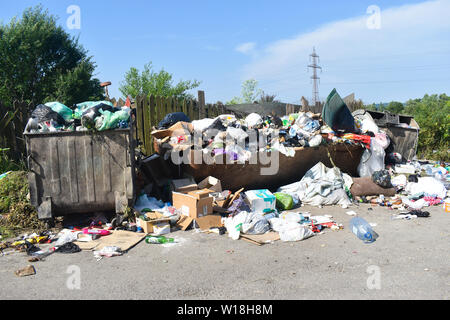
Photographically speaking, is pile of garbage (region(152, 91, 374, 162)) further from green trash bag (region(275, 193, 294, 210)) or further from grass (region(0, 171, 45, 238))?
grass (region(0, 171, 45, 238))

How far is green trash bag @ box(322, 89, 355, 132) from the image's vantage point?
24.6ft

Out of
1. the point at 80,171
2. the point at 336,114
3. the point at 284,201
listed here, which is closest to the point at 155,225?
the point at 80,171

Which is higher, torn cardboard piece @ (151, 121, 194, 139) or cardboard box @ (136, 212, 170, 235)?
torn cardboard piece @ (151, 121, 194, 139)

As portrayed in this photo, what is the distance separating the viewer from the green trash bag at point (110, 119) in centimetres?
486

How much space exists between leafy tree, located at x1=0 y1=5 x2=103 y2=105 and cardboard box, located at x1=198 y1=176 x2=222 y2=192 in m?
5.98

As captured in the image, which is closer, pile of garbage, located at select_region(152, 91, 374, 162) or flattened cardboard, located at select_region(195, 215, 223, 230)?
flattened cardboard, located at select_region(195, 215, 223, 230)

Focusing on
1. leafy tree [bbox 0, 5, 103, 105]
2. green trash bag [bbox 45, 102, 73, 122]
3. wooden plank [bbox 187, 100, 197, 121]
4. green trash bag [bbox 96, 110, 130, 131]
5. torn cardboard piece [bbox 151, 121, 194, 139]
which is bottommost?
torn cardboard piece [bbox 151, 121, 194, 139]

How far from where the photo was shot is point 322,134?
24.0ft

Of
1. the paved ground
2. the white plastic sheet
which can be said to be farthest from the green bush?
the white plastic sheet

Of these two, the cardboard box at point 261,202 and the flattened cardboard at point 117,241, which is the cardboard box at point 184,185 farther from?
the flattened cardboard at point 117,241

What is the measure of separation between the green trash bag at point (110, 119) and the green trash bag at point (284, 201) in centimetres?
270

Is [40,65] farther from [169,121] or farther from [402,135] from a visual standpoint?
[402,135]

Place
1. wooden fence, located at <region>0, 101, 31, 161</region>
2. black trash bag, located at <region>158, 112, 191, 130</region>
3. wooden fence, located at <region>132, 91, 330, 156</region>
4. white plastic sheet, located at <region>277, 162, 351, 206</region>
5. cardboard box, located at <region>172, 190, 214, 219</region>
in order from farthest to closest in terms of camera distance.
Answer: wooden fence, located at <region>132, 91, 330, 156</region>, black trash bag, located at <region>158, 112, 191, 130</region>, wooden fence, located at <region>0, 101, 31, 161</region>, white plastic sheet, located at <region>277, 162, 351, 206</region>, cardboard box, located at <region>172, 190, 214, 219</region>

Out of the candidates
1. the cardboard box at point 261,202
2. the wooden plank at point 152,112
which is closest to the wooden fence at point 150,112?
the wooden plank at point 152,112
